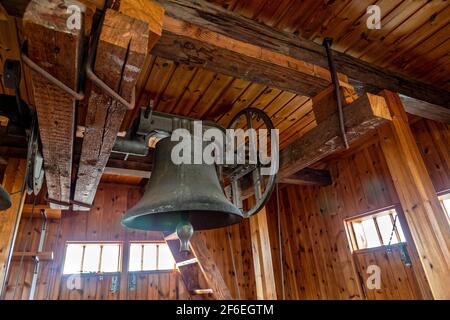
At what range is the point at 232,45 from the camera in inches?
38.5

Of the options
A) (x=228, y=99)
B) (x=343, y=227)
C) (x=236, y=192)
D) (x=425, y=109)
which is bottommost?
(x=343, y=227)

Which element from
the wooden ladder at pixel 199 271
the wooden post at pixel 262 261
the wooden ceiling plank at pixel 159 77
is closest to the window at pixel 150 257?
the wooden ladder at pixel 199 271

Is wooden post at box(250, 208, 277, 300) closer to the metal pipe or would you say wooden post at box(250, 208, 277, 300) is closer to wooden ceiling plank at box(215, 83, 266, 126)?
wooden ceiling plank at box(215, 83, 266, 126)

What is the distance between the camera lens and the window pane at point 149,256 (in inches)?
125

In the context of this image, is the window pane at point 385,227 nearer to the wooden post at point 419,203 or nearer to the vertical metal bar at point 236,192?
the wooden post at point 419,203

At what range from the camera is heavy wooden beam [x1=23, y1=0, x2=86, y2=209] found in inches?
22.7

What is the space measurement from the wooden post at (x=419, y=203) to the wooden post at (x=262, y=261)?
753 millimetres

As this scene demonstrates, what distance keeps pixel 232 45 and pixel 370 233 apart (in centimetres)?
240

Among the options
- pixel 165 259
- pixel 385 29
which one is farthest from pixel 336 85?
pixel 165 259

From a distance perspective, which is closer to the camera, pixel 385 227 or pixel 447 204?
pixel 447 204

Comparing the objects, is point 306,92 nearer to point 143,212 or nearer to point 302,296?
point 143,212

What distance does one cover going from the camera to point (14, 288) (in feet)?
8.35

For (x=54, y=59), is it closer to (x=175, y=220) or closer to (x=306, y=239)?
(x=175, y=220)
